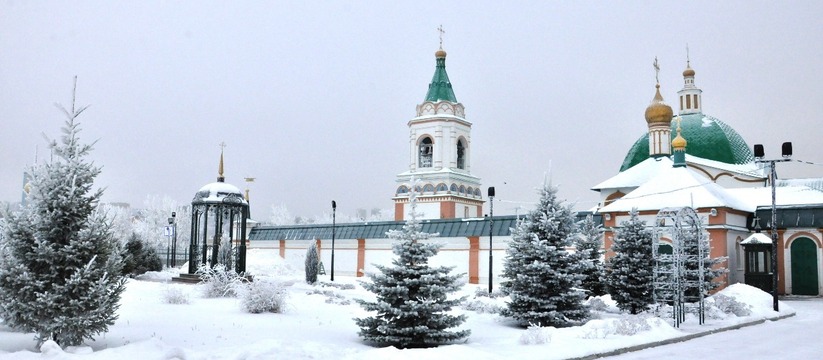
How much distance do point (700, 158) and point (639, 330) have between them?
28847 millimetres

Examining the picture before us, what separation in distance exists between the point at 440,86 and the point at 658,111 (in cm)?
1818

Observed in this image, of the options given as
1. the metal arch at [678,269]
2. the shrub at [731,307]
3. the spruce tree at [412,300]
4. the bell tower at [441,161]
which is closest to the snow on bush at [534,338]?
the spruce tree at [412,300]

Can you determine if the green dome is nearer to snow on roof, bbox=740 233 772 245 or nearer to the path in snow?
snow on roof, bbox=740 233 772 245

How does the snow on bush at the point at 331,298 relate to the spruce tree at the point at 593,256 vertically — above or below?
below

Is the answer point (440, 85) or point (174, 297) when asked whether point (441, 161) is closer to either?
point (440, 85)

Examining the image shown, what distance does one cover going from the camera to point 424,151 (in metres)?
52.4

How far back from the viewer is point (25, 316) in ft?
33.1

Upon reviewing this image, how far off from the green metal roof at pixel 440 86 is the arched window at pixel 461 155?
3.41 meters

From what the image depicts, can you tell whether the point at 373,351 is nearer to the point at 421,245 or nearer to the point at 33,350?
the point at 421,245

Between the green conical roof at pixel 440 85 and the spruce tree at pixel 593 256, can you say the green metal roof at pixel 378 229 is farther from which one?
the green conical roof at pixel 440 85

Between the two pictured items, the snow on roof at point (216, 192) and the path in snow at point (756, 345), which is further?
the snow on roof at point (216, 192)

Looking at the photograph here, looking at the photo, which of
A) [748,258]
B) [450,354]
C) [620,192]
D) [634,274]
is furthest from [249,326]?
[620,192]

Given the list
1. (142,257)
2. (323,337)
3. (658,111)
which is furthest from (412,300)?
(658,111)

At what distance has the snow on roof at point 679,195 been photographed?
92.2 ft
